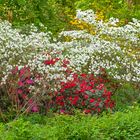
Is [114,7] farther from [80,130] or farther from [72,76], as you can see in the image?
[80,130]

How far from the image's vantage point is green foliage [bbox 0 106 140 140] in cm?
524

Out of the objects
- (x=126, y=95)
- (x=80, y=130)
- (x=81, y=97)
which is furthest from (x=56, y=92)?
(x=80, y=130)

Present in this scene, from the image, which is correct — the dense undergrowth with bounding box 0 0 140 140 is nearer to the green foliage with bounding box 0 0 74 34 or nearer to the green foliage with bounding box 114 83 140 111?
the green foliage with bounding box 114 83 140 111

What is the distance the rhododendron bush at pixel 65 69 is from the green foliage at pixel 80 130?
158 cm

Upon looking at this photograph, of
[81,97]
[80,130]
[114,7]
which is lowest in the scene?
[80,130]

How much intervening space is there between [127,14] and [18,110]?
7.02 meters

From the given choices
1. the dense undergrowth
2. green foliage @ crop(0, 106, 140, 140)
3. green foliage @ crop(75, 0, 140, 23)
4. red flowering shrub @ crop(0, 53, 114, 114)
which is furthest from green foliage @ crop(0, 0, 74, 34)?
green foliage @ crop(0, 106, 140, 140)

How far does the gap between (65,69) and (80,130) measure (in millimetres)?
2233

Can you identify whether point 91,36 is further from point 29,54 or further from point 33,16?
point 33,16

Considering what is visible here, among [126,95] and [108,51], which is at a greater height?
[108,51]

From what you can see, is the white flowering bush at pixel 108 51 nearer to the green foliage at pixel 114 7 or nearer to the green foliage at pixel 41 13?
the green foliage at pixel 41 13

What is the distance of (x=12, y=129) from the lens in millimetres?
5434

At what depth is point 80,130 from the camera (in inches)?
215

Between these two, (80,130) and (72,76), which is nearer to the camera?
(80,130)
